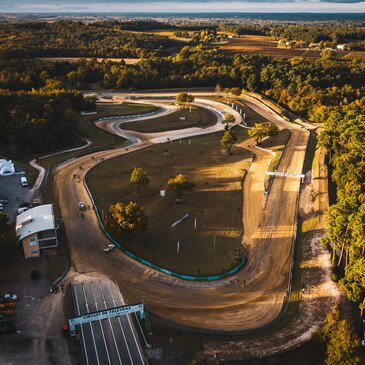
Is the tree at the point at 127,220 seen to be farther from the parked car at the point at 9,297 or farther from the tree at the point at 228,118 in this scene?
the tree at the point at 228,118

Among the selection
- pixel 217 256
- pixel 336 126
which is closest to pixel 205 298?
pixel 217 256

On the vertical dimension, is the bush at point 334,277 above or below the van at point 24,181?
below

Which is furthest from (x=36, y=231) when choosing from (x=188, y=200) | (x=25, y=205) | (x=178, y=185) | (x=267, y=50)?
(x=267, y=50)

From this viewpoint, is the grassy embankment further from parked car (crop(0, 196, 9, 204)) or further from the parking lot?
parked car (crop(0, 196, 9, 204))

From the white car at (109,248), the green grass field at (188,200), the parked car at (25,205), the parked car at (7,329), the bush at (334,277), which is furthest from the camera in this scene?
the parked car at (25,205)

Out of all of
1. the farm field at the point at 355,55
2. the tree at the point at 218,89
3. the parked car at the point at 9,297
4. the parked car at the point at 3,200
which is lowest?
the parked car at the point at 9,297

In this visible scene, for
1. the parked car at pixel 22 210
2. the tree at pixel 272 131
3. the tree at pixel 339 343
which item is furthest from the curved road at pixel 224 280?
the tree at pixel 272 131

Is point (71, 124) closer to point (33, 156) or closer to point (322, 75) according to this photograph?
point (33, 156)

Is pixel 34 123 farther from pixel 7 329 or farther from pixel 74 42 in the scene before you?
pixel 74 42
